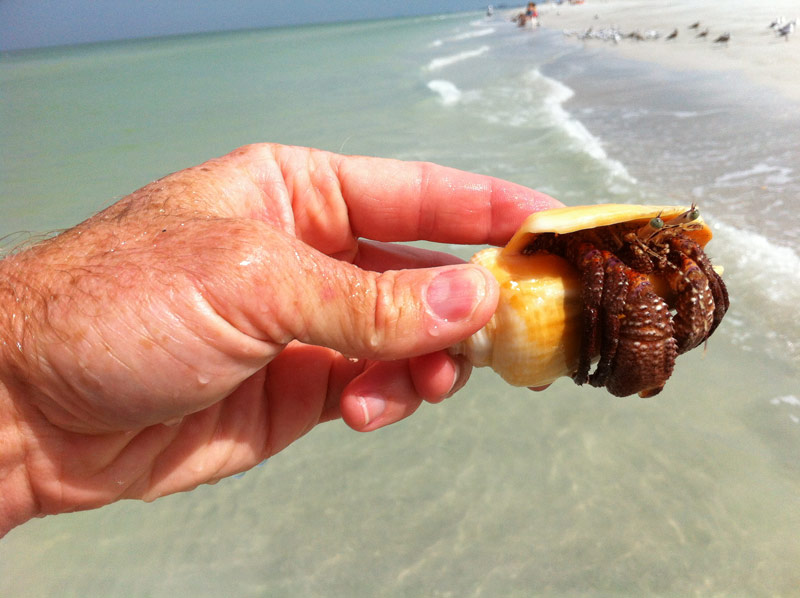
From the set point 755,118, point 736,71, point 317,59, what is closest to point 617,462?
A: point 755,118

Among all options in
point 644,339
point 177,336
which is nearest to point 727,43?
point 644,339

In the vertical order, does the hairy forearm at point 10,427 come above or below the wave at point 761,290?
above

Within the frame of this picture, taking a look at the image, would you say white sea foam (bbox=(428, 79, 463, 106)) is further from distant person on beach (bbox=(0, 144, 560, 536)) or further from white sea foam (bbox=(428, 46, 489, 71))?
distant person on beach (bbox=(0, 144, 560, 536))

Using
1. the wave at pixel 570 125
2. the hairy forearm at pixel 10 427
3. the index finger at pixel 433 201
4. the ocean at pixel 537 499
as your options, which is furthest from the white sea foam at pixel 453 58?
the hairy forearm at pixel 10 427

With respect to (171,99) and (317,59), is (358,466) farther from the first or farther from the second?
(317,59)

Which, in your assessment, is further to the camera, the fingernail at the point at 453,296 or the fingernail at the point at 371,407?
the fingernail at the point at 371,407

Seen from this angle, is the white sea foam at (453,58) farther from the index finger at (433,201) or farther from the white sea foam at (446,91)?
the index finger at (433,201)

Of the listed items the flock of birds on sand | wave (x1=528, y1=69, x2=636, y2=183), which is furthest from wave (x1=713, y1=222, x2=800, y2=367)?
the flock of birds on sand
